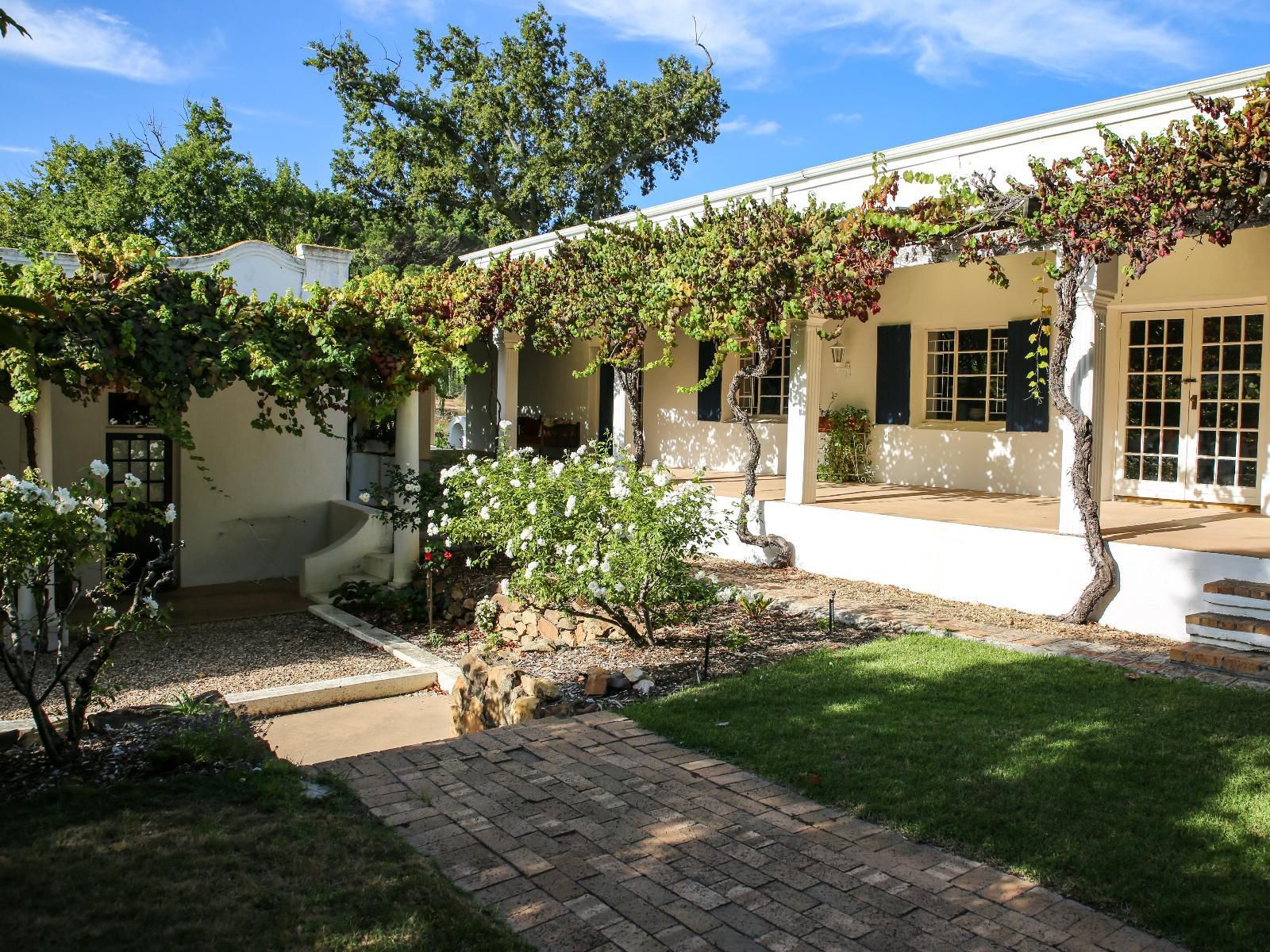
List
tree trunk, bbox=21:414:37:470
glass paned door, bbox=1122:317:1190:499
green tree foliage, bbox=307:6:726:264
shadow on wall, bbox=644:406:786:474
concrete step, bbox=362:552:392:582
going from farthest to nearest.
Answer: green tree foliage, bbox=307:6:726:264, shadow on wall, bbox=644:406:786:474, concrete step, bbox=362:552:392:582, glass paned door, bbox=1122:317:1190:499, tree trunk, bbox=21:414:37:470

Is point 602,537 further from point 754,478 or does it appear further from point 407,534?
→ point 407,534

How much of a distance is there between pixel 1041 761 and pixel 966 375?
324 inches

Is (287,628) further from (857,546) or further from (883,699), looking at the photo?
(883,699)

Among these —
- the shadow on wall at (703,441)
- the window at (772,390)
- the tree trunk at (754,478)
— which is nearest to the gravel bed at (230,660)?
the tree trunk at (754,478)

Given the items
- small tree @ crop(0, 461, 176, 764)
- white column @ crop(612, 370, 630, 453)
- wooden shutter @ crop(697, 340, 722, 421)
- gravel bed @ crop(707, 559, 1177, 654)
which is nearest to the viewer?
small tree @ crop(0, 461, 176, 764)

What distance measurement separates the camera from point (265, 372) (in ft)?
27.8

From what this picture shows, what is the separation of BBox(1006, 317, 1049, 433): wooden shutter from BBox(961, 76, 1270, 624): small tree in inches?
112

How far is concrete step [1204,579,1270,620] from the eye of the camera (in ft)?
20.9

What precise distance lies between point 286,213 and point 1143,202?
28.0 metres

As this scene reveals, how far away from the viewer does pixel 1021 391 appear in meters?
10.8

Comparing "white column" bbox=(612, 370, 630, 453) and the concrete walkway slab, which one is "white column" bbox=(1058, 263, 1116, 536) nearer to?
the concrete walkway slab

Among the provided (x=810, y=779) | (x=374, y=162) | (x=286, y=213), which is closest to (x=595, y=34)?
(x=374, y=162)

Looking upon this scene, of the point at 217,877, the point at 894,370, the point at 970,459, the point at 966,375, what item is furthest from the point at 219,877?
the point at 966,375

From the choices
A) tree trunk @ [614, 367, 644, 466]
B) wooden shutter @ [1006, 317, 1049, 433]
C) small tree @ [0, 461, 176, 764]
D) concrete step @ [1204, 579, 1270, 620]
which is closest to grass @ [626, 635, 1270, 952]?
concrete step @ [1204, 579, 1270, 620]
